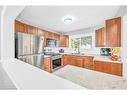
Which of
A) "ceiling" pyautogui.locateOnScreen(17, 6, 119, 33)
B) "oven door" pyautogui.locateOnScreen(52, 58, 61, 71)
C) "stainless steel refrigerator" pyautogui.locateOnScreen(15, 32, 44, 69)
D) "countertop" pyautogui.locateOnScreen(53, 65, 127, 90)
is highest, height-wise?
"ceiling" pyautogui.locateOnScreen(17, 6, 119, 33)

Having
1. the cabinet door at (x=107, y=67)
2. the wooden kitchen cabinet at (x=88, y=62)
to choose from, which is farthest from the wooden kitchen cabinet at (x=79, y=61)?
the cabinet door at (x=107, y=67)

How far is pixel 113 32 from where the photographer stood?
2.30 metres

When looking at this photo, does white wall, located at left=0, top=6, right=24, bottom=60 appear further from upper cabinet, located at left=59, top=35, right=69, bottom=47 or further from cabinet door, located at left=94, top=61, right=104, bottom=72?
upper cabinet, located at left=59, top=35, right=69, bottom=47

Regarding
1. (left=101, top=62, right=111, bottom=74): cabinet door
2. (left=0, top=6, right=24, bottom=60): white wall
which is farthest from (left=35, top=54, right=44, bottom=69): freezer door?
(left=101, top=62, right=111, bottom=74): cabinet door

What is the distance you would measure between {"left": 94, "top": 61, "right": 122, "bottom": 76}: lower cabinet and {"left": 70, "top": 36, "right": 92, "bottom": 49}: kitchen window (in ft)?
6.13

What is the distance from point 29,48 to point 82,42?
9.05 feet

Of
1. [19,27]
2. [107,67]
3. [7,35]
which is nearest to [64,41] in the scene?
[19,27]

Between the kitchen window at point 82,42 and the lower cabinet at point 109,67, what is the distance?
1.87 metres

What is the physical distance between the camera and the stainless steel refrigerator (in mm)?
2566

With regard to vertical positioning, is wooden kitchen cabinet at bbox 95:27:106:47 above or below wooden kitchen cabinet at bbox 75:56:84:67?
above

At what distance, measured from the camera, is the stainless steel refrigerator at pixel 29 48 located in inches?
101
